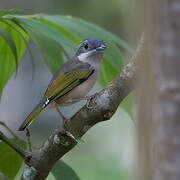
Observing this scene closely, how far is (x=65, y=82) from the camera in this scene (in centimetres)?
324

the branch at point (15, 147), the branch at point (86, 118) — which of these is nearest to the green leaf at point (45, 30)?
the branch at point (86, 118)

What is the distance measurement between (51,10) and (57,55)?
6851mm

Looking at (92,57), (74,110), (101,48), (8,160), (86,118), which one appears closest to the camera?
(86,118)

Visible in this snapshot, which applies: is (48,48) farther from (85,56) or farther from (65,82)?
Result: (85,56)

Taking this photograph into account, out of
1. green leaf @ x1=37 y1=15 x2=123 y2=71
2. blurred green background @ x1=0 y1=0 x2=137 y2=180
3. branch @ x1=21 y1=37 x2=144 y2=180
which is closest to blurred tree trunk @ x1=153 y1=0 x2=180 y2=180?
branch @ x1=21 y1=37 x2=144 y2=180

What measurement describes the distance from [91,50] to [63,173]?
1.41m

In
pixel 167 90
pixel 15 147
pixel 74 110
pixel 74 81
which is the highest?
pixel 167 90

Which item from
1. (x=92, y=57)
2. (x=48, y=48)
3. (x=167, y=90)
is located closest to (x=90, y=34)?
(x=48, y=48)

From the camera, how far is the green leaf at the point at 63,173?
2.40m

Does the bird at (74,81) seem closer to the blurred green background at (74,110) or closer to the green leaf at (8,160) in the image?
the green leaf at (8,160)

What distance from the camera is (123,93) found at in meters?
2.01

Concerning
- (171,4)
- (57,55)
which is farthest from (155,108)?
(57,55)

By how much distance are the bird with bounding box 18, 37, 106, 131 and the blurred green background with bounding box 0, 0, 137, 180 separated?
328 cm

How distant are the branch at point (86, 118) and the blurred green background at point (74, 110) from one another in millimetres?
4301
